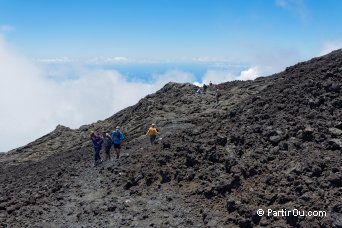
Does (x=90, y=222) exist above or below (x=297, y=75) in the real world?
below

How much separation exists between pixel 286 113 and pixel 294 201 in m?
7.69

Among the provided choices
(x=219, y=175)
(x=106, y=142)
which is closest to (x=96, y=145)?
(x=106, y=142)

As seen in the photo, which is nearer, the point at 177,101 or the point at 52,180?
the point at 52,180

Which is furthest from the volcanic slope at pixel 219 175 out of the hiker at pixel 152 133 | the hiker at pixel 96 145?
the hiker at pixel 96 145

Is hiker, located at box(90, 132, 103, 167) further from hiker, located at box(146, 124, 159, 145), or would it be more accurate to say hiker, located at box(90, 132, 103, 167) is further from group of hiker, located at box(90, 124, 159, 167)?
hiker, located at box(146, 124, 159, 145)

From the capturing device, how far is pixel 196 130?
23.9 meters

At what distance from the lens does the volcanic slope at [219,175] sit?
595 inches

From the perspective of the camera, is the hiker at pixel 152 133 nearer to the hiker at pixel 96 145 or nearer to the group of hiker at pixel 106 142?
the group of hiker at pixel 106 142

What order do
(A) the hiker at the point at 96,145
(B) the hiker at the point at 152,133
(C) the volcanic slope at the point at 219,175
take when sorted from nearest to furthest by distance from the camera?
(C) the volcanic slope at the point at 219,175
(A) the hiker at the point at 96,145
(B) the hiker at the point at 152,133

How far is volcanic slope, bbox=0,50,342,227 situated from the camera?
1511cm

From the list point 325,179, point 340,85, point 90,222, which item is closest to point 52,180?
point 90,222

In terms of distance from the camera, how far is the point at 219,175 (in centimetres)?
1803

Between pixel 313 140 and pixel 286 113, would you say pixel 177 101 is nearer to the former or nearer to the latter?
pixel 286 113

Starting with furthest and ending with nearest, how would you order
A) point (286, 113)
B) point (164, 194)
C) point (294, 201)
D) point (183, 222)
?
point (286, 113), point (164, 194), point (183, 222), point (294, 201)
